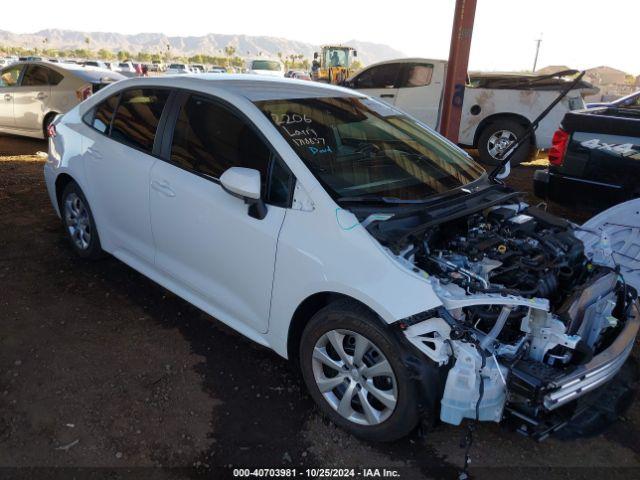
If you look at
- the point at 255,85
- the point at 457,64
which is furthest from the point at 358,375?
the point at 457,64

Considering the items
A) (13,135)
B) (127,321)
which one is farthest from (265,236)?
Answer: (13,135)

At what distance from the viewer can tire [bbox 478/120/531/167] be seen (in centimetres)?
854

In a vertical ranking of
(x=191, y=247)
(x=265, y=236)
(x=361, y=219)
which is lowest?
(x=191, y=247)

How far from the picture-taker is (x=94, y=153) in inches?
153

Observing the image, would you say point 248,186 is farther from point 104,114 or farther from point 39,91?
point 39,91

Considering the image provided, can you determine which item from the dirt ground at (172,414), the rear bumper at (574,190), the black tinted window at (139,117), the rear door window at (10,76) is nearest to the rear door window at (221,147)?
the black tinted window at (139,117)

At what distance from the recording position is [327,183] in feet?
8.79

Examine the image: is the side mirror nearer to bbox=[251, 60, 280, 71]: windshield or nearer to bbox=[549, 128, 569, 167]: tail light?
bbox=[549, 128, 569, 167]: tail light

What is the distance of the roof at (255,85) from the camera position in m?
3.15

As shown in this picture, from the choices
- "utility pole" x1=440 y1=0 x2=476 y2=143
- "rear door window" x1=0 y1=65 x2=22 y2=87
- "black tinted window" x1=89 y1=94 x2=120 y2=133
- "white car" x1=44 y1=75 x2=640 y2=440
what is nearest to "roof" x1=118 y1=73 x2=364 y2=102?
"white car" x1=44 y1=75 x2=640 y2=440

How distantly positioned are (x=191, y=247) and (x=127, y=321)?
3.02 feet

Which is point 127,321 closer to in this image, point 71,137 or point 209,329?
point 209,329

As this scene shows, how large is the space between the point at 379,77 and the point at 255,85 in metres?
6.81

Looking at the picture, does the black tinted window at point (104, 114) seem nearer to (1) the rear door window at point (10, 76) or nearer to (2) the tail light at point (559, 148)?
(2) the tail light at point (559, 148)
